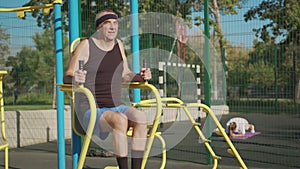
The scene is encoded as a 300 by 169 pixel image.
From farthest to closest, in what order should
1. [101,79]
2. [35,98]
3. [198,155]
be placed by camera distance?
1. [35,98]
2. [198,155]
3. [101,79]

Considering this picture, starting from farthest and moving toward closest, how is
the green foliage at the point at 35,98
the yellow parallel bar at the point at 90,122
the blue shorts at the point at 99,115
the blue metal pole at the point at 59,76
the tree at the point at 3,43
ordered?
the green foliage at the point at 35,98 → the tree at the point at 3,43 → the blue metal pole at the point at 59,76 → the blue shorts at the point at 99,115 → the yellow parallel bar at the point at 90,122

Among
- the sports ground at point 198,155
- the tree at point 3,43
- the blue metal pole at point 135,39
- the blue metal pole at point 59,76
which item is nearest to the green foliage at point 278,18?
the sports ground at point 198,155

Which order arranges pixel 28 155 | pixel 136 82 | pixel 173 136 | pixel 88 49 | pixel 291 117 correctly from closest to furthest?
1. pixel 88 49
2. pixel 136 82
3. pixel 28 155
4. pixel 173 136
5. pixel 291 117

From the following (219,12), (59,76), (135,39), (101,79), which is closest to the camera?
(101,79)

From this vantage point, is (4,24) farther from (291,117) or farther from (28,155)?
(291,117)

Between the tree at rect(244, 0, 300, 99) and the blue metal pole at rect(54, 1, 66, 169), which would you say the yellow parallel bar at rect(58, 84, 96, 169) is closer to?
the blue metal pole at rect(54, 1, 66, 169)

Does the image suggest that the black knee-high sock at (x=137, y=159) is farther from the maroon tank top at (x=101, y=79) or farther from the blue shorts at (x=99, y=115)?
the maroon tank top at (x=101, y=79)

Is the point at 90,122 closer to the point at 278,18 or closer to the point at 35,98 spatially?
the point at 278,18

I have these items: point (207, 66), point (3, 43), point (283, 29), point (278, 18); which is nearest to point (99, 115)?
point (207, 66)

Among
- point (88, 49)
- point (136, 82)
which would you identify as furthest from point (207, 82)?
point (88, 49)

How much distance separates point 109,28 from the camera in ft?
11.1

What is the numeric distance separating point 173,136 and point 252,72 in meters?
3.26

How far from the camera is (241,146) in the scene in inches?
289

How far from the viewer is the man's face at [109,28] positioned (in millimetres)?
3373
